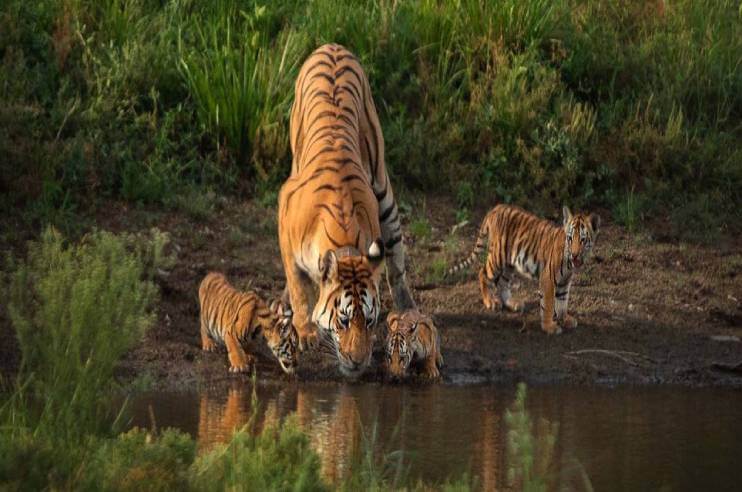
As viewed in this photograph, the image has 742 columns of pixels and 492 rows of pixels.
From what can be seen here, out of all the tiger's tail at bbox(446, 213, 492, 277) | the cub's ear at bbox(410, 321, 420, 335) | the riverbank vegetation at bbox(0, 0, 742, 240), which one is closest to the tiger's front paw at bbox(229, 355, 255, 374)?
the cub's ear at bbox(410, 321, 420, 335)

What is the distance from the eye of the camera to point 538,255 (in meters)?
11.1

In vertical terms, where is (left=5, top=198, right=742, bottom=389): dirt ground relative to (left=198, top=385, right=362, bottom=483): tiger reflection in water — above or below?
above

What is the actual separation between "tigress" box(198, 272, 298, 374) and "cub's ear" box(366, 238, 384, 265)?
679 millimetres

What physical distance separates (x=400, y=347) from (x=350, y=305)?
2.04ft

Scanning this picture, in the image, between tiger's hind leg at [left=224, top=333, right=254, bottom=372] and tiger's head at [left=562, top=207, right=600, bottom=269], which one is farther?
tiger's head at [left=562, top=207, right=600, bottom=269]

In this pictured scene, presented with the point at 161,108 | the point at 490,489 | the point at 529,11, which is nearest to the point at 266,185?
the point at 161,108

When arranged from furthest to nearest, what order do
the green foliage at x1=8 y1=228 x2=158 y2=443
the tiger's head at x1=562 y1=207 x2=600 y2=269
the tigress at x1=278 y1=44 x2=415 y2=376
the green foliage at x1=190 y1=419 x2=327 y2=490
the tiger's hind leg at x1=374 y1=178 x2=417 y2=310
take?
the tiger's hind leg at x1=374 y1=178 x2=417 y2=310 < the tiger's head at x1=562 y1=207 x2=600 y2=269 < the tigress at x1=278 y1=44 x2=415 y2=376 < the green foliage at x1=8 y1=228 x2=158 y2=443 < the green foliage at x1=190 y1=419 x2=327 y2=490

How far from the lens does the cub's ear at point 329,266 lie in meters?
9.15

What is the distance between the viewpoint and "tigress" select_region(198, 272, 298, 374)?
9.54 metres

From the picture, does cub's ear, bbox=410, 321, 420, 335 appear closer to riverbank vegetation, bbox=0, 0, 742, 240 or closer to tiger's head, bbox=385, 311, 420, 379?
tiger's head, bbox=385, 311, 420, 379

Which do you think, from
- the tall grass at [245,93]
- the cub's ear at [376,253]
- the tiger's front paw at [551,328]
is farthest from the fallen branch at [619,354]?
the tall grass at [245,93]

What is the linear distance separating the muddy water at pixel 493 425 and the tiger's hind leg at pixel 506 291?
5.17ft

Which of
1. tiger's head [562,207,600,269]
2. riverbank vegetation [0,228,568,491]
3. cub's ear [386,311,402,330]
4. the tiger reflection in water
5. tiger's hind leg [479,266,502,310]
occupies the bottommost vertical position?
the tiger reflection in water

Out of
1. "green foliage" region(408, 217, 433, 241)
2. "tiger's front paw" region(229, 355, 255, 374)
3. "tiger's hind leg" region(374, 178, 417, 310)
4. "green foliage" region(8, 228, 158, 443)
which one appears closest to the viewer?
"green foliage" region(8, 228, 158, 443)
